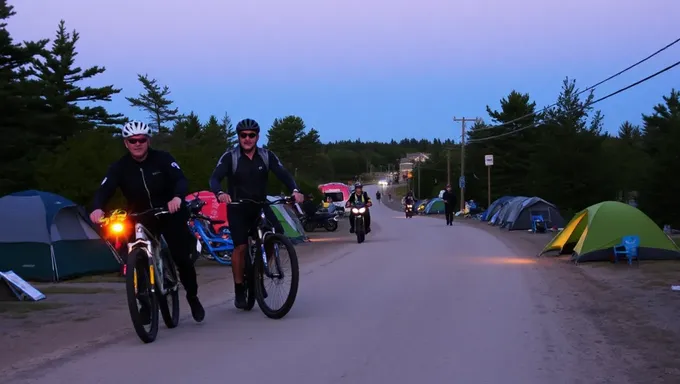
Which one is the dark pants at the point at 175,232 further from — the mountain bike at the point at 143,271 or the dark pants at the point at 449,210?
the dark pants at the point at 449,210

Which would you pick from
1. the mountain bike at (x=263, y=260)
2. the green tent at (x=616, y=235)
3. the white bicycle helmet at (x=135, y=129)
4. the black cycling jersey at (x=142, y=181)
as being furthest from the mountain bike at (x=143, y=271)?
the green tent at (x=616, y=235)

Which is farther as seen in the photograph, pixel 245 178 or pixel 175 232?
pixel 245 178

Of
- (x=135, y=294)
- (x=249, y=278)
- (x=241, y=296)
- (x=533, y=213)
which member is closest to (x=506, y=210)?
(x=533, y=213)

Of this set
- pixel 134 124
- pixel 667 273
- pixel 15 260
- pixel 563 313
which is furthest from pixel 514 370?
pixel 15 260

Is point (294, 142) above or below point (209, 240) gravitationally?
above

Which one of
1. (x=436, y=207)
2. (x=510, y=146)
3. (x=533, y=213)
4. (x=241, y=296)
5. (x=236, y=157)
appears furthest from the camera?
(x=510, y=146)

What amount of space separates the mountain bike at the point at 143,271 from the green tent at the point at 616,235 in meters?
10.1

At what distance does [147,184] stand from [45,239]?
646 centimetres

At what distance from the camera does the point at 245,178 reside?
8.23 meters

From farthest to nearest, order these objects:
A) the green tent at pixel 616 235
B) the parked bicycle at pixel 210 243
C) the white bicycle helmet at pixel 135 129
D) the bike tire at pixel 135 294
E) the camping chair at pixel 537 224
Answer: the camping chair at pixel 537 224 < the parked bicycle at pixel 210 243 < the green tent at pixel 616 235 < the white bicycle helmet at pixel 135 129 < the bike tire at pixel 135 294

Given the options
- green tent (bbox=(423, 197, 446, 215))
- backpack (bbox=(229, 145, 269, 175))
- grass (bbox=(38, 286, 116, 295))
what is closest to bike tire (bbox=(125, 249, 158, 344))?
backpack (bbox=(229, 145, 269, 175))

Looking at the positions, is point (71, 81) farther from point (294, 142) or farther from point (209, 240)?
point (294, 142)

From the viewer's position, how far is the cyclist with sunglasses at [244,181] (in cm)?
820

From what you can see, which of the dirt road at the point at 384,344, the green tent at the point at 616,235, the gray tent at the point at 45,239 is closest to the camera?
the dirt road at the point at 384,344
